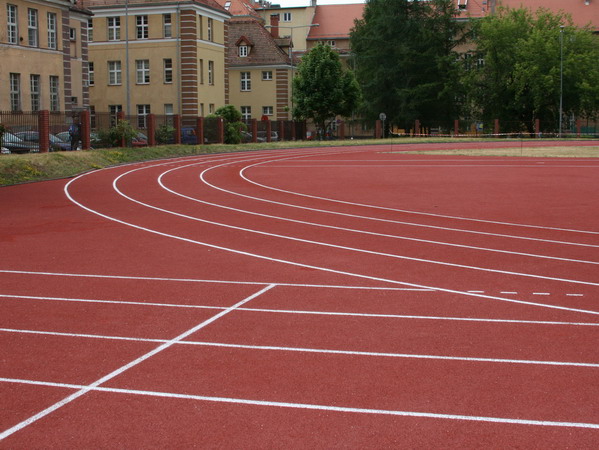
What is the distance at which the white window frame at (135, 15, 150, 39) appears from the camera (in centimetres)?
5925

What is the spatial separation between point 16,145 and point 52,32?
16201 mm

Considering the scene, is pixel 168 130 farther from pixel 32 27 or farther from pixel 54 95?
pixel 32 27

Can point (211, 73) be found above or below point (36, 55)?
above

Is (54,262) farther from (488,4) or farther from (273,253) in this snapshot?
(488,4)

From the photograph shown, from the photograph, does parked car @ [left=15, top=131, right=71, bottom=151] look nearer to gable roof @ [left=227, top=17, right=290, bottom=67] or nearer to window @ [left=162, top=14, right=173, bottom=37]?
window @ [left=162, top=14, right=173, bottom=37]

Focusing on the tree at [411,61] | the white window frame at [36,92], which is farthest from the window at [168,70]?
the tree at [411,61]

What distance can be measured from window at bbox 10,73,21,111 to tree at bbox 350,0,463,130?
1562 inches

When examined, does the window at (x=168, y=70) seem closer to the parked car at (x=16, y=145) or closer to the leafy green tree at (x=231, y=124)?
the leafy green tree at (x=231, y=124)

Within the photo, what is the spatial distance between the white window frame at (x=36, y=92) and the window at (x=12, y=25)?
2.38 metres

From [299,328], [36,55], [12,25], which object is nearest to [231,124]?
[36,55]

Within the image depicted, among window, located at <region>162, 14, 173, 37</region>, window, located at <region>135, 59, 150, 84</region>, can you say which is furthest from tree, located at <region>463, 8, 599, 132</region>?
window, located at <region>135, 59, 150, 84</region>

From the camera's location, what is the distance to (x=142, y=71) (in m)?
60.2

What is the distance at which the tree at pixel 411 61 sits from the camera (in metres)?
75.5

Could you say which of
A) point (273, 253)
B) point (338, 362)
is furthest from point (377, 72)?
point (338, 362)
